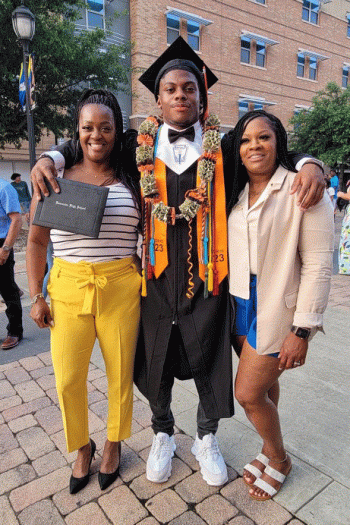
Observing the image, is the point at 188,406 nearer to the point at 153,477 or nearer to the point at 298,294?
the point at 153,477

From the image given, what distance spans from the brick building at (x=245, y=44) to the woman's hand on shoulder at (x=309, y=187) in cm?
1551

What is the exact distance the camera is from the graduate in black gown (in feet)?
6.09

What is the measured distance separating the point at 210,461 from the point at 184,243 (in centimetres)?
122

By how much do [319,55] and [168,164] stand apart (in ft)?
86.5

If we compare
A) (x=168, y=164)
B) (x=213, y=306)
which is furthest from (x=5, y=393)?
(x=168, y=164)

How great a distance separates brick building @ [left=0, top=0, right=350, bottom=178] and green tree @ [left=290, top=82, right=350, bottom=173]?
2443 mm

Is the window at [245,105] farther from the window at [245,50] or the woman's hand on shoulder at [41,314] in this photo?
the woman's hand on shoulder at [41,314]

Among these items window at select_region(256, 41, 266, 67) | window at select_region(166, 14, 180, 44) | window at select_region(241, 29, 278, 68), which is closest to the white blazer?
window at select_region(166, 14, 180, 44)

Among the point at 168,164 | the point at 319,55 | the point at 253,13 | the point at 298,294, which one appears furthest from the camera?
the point at 319,55

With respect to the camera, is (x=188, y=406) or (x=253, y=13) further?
(x=253, y=13)

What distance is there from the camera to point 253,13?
794 inches

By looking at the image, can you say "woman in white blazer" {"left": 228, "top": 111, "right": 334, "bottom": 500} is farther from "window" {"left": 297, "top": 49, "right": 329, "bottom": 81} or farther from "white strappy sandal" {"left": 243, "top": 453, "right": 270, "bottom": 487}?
"window" {"left": 297, "top": 49, "right": 329, "bottom": 81}

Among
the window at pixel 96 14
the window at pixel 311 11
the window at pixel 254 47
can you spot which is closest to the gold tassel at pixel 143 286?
the window at pixel 96 14

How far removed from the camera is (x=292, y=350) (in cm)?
171
